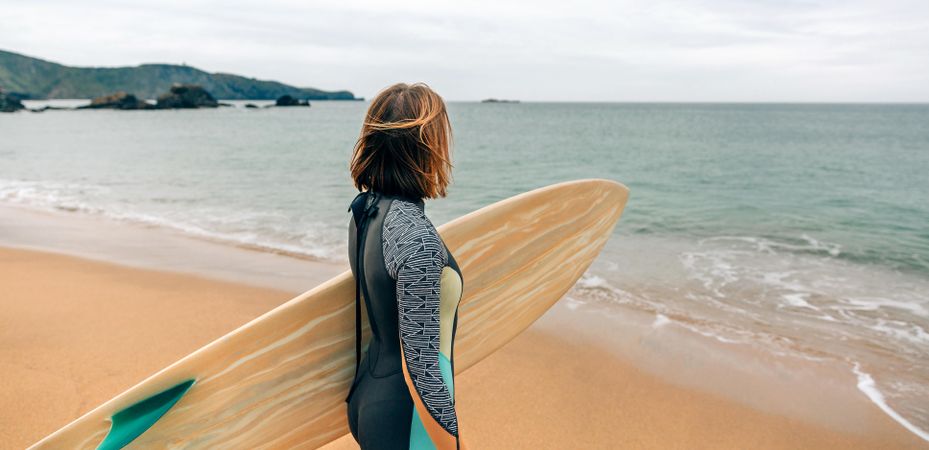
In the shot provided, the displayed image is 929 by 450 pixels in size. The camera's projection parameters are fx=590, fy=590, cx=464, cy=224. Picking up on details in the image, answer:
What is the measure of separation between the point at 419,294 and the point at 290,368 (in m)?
0.91

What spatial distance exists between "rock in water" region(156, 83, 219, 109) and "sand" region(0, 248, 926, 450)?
8128 cm

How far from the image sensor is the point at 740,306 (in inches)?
182

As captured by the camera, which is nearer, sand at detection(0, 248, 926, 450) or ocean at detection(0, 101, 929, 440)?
sand at detection(0, 248, 926, 450)

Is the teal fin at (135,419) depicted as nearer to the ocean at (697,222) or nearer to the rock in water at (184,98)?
the ocean at (697,222)

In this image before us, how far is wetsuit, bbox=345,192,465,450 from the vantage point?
107 cm

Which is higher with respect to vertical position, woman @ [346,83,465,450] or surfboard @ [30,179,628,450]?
woman @ [346,83,465,450]

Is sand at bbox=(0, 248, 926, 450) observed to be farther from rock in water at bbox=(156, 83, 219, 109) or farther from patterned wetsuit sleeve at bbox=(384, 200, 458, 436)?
rock in water at bbox=(156, 83, 219, 109)

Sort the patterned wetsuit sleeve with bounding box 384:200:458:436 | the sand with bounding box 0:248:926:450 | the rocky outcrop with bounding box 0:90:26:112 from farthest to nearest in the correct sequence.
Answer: the rocky outcrop with bounding box 0:90:26:112
the sand with bounding box 0:248:926:450
the patterned wetsuit sleeve with bounding box 384:200:458:436

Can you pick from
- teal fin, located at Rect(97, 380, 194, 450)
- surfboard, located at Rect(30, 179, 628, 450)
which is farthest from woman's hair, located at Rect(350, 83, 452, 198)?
teal fin, located at Rect(97, 380, 194, 450)

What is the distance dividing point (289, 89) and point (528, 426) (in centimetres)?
14976

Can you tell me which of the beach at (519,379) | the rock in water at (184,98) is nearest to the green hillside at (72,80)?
the rock in water at (184,98)

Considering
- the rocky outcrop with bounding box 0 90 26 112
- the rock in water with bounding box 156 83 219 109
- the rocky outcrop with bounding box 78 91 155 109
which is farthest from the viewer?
the rock in water with bounding box 156 83 219 109

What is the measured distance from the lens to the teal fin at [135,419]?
5.04 feet

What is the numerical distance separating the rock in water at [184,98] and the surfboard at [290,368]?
8355 centimetres
